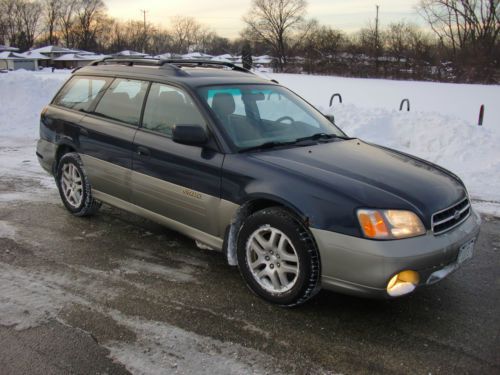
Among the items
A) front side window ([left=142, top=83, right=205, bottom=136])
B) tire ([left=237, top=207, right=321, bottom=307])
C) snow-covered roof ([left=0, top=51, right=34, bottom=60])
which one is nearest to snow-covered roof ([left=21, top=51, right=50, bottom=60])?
snow-covered roof ([left=0, top=51, right=34, bottom=60])

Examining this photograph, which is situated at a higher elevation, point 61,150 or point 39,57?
point 39,57

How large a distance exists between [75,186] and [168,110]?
1680 millimetres

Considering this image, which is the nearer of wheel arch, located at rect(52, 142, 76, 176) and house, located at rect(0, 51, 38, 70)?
wheel arch, located at rect(52, 142, 76, 176)

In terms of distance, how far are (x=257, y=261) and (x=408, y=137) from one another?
6701 millimetres

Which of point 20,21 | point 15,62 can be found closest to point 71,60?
point 15,62

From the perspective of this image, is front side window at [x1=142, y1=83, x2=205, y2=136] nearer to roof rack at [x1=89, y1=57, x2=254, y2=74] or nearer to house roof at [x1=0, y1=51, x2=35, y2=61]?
roof rack at [x1=89, y1=57, x2=254, y2=74]

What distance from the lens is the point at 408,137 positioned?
9.50 metres

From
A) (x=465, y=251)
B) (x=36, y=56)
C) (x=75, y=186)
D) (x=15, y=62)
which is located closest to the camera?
(x=465, y=251)

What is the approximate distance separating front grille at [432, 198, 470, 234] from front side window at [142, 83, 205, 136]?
190 centimetres

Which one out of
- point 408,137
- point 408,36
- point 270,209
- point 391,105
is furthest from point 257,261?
point 408,36

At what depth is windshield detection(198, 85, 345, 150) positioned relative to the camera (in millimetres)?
4086

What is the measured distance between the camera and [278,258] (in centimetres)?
351

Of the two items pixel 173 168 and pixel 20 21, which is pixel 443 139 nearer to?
pixel 173 168

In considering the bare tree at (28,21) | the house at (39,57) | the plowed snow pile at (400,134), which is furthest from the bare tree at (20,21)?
the plowed snow pile at (400,134)
